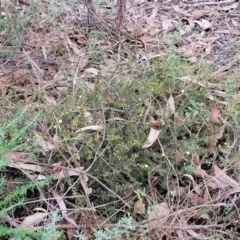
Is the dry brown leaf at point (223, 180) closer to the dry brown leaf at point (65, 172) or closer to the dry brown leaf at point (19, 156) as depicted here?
the dry brown leaf at point (65, 172)

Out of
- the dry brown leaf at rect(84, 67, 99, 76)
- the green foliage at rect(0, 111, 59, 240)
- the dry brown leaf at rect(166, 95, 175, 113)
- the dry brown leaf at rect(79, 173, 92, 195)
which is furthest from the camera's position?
the dry brown leaf at rect(84, 67, 99, 76)

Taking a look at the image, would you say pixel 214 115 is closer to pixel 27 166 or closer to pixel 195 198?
pixel 195 198

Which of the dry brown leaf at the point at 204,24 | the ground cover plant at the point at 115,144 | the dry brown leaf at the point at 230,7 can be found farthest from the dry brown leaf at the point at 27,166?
the dry brown leaf at the point at 230,7

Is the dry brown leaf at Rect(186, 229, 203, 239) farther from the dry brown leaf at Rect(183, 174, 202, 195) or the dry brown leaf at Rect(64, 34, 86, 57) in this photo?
the dry brown leaf at Rect(64, 34, 86, 57)

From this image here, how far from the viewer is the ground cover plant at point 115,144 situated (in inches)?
61.1

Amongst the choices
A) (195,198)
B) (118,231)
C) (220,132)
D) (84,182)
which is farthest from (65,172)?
(220,132)

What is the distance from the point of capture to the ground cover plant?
5.09 feet

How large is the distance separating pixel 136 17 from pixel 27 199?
1.42 m

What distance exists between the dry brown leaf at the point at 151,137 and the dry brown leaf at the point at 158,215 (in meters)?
0.21

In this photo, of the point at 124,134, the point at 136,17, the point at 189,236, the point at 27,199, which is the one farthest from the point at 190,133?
the point at 136,17

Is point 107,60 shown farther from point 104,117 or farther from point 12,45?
point 104,117

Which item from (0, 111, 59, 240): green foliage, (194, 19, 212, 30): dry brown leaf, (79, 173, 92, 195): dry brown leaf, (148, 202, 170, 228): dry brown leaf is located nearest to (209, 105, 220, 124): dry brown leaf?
(148, 202, 170, 228): dry brown leaf

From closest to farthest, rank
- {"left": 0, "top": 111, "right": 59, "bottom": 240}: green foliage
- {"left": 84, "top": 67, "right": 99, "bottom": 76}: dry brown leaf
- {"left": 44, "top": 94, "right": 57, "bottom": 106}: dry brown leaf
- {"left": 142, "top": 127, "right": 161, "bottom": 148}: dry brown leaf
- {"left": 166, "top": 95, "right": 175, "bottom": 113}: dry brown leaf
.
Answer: {"left": 0, "top": 111, "right": 59, "bottom": 240}: green foliage
{"left": 142, "top": 127, "right": 161, "bottom": 148}: dry brown leaf
{"left": 166, "top": 95, "right": 175, "bottom": 113}: dry brown leaf
{"left": 44, "top": 94, "right": 57, "bottom": 106}: dry brown leaf
{"left": 84, "top": 67, "right": 99, "bottom": 76}: dry brown leaf

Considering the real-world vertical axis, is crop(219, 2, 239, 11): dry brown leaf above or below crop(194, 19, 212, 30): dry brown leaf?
above
